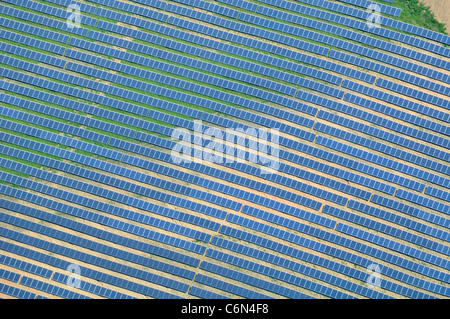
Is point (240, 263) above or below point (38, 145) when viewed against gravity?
below

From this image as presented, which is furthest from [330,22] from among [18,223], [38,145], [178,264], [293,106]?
[18,223]

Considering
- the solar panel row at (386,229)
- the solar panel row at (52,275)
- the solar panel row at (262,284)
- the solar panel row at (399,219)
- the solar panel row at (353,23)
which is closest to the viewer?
the solar panel row at (52,275)

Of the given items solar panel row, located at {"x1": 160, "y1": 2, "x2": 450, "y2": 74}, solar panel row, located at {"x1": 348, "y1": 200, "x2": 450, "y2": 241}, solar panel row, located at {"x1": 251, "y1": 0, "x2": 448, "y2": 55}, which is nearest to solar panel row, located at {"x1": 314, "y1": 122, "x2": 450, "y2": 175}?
solar panel row, located at {"x1": 348, "y1": 200, "x2": 450, "y2": 241}

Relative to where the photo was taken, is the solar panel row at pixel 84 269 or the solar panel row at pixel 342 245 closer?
the solar panel row at pixel 84 269

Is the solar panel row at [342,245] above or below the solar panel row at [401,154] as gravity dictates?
below

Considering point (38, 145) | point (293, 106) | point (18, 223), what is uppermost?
point (293, 106)

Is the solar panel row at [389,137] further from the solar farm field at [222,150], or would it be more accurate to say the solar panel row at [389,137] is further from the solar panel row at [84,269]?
the solar panel row at [84,269]

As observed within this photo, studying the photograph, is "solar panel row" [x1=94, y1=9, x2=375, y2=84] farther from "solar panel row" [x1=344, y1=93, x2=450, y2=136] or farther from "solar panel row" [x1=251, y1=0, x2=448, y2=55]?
"solar panel row" [x1=251, y1=0, x2=448, y2=55]

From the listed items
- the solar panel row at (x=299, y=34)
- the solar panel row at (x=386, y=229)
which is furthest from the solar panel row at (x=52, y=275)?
the solar panel row at (x=299, y=34)
